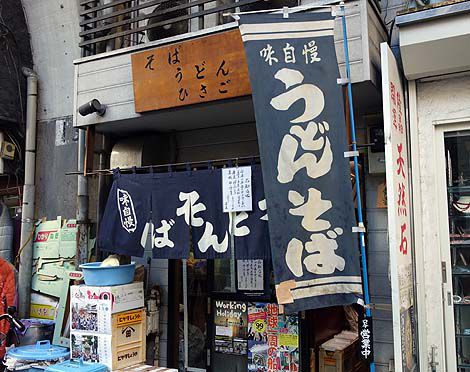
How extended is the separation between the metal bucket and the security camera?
3807 mm

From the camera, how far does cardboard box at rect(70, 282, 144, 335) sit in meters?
6.41

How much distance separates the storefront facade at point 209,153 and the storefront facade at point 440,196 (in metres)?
0.60

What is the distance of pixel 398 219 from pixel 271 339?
10.8 feet

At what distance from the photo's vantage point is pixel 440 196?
17.7ft

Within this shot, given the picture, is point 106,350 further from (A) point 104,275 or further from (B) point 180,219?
(B) point 180,219

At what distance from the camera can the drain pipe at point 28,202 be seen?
8.73 metres

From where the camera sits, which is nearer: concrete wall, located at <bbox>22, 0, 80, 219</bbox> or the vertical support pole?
the vertical support pole

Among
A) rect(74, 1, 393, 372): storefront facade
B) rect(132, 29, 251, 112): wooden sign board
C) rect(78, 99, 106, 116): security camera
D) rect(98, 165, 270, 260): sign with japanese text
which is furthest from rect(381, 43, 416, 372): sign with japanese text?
rect(78, 99, 106, 116): security camera

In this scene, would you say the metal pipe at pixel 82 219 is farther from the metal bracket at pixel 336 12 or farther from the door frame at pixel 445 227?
the door frame at pixel 445 227

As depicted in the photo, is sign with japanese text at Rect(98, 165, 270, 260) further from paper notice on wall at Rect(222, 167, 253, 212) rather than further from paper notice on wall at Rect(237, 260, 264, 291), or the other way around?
paper notice on wall at Rect(237, 260, 264, 291)

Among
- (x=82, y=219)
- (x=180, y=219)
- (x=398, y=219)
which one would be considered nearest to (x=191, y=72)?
(x=180, y=219)

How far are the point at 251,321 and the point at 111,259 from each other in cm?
235

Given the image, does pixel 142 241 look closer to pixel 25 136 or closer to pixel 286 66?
pixel 286 66

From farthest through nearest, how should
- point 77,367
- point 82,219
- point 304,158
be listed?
point 82,219
point 77,367
point 304,158
